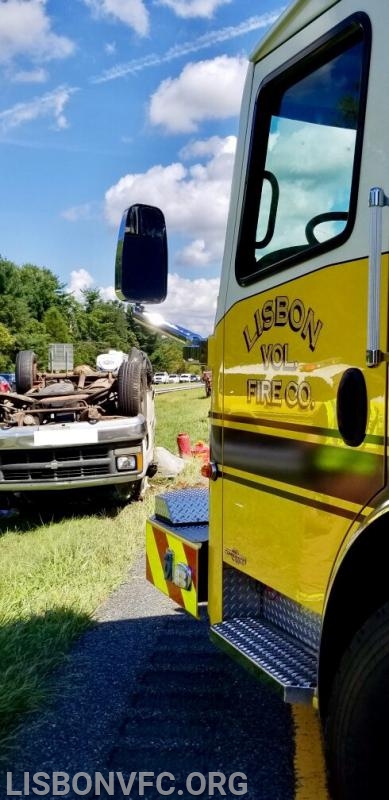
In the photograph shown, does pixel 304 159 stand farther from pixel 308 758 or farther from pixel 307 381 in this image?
pixel 308 758

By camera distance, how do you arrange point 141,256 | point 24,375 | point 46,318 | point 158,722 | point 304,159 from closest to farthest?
point 304,159 → point 141,256 → point 158,722 → point 24,375 → point 46,318

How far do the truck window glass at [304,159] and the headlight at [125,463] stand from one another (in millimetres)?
4392

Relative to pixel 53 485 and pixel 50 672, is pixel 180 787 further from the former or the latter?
pixel 53 485

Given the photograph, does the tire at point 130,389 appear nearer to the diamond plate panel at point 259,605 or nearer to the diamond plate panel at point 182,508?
the diamond plate panel at point 182,508

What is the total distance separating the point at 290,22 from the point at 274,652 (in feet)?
7.13

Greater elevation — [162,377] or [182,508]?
[162,377]

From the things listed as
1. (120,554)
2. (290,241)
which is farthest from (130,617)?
(290,241)

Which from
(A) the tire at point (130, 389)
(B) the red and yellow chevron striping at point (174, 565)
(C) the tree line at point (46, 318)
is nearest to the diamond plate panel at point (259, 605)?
(B) the red and yellow chevron striping at point (174, 565)

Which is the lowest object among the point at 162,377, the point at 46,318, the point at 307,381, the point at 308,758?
the point at 308,758

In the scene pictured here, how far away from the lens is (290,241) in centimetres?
255

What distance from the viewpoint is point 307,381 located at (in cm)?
235

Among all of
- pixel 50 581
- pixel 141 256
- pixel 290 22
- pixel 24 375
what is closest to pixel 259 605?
pixel 141 256

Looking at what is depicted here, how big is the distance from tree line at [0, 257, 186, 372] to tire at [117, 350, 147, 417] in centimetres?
5838

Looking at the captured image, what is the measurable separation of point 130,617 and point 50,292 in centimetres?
8794
